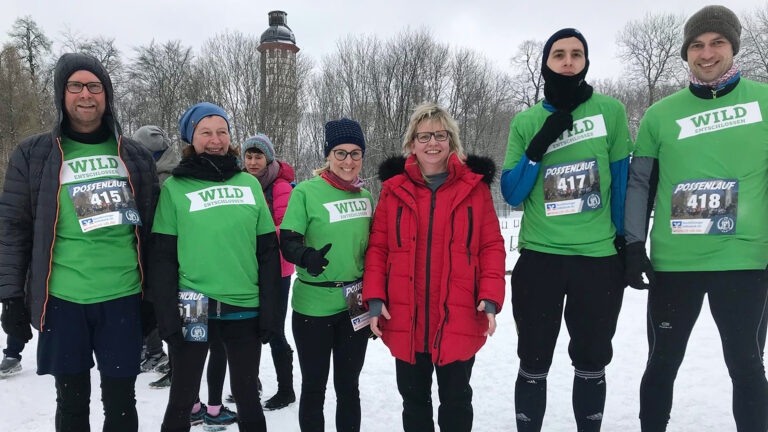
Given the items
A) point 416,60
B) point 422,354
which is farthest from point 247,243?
point 416,60

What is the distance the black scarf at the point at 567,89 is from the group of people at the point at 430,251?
1cm

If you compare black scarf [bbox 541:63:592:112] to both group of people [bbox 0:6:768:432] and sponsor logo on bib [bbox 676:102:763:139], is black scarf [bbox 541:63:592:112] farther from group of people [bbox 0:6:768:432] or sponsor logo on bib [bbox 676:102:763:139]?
sponsor logo on bib [bbox 676:102:763:139]

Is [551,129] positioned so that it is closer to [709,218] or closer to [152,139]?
[709,218]

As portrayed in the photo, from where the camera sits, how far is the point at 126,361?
2.28 m

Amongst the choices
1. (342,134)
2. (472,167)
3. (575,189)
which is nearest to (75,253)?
(342,134)

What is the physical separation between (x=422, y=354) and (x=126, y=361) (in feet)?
5.15

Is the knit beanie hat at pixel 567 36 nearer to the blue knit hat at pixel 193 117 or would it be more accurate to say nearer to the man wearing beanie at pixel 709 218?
the man wearing beanie at pixel 709 218

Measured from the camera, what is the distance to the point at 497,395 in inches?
→ 146

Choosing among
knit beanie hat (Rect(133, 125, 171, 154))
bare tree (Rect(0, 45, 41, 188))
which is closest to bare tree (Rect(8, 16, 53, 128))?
bare tree (Rect(0, 45, 41, 188))

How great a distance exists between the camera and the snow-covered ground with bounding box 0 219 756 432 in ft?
10.5

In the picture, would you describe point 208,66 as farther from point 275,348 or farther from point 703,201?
point 703,201

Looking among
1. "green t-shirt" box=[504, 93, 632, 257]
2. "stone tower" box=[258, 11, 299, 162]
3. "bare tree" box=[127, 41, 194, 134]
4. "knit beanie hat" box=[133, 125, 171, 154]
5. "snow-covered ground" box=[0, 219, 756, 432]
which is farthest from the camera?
"bare tree" box=[127, 41, 194, 134]

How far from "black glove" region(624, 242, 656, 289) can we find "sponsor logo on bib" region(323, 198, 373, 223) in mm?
1474

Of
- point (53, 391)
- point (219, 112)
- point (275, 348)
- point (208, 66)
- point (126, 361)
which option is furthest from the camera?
point (208, 66)
